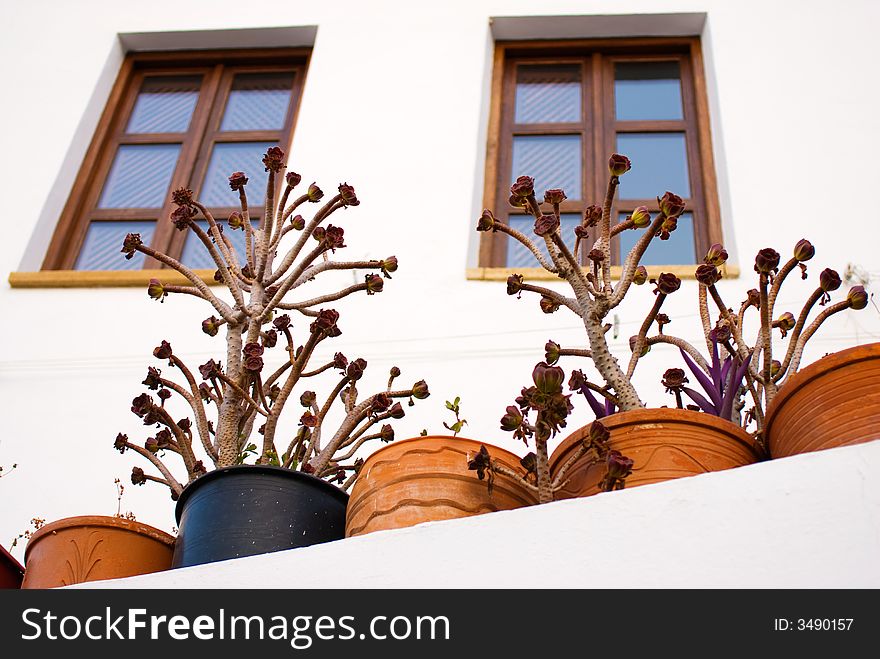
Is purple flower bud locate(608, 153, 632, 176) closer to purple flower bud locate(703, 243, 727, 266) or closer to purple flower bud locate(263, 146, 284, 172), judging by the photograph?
purple flower bud locate(703, 243, 727, 266)

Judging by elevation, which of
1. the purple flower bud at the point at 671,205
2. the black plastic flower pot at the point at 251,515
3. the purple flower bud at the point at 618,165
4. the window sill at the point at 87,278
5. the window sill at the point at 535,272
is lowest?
the black plastic flower pot at the point at 251,515

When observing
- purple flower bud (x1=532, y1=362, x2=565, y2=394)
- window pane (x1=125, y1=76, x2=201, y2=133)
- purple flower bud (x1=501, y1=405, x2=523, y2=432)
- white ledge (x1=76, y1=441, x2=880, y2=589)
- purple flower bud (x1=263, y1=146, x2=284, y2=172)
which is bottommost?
white ledge (x1=76, y1=441, x2=880, y2=589)

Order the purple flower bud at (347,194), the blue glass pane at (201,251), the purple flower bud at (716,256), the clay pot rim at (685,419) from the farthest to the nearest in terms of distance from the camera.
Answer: the blue glass pane at (201,251) < the purple flower bud at (347,194) < the purple flower bud at (716,256) < the clay pot rim at (685,419)

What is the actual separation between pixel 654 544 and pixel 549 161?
243 cm

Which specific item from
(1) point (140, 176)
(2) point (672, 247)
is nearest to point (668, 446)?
(2) point (672, 247)

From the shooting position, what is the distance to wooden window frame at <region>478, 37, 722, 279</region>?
12.5 feet

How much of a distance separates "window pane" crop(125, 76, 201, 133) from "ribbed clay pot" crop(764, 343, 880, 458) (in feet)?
9.52

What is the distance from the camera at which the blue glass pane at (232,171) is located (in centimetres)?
409

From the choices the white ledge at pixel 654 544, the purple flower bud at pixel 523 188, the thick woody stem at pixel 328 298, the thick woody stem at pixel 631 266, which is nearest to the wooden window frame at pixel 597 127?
the thick woody stem at pixel 328 298

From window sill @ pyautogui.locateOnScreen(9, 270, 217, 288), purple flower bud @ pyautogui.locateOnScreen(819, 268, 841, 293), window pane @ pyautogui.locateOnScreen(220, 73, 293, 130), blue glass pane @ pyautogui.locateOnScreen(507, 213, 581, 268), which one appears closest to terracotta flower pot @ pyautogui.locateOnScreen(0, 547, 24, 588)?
window sill @ pyautogui.locateOnScreen(9, 270, 217, 288)

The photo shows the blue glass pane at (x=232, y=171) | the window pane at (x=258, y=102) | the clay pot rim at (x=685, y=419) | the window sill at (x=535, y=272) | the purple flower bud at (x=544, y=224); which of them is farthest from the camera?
the window pane at (x=258, y=102)

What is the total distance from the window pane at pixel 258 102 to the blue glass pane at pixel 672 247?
54.1 inches

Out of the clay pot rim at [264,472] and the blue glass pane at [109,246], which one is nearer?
the clay pot rim at [264,472]

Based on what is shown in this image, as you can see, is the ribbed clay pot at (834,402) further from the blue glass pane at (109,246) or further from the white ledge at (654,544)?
the blue glass pane at (109,246)
